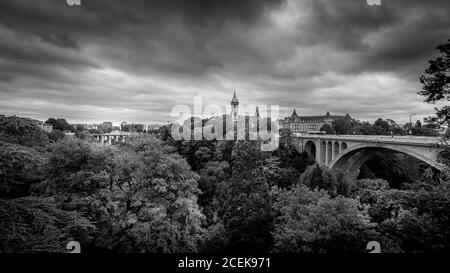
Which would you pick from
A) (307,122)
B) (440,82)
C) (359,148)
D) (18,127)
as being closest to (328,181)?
(359,148)

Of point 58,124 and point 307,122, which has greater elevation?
point 307,122

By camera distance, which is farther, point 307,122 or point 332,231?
point 307,122

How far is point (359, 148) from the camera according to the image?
27016mm

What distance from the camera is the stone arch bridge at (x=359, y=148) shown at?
54.8ft

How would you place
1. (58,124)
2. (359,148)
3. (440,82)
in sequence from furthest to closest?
(58,124) → (359,148) → (440,82)

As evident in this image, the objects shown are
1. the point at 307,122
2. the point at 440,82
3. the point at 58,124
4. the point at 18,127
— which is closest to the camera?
the point at 18,127

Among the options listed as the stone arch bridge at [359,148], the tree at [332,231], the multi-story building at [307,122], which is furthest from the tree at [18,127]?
the multi-story building at [307,122]

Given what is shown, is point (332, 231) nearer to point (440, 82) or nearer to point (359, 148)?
point (440, 82)

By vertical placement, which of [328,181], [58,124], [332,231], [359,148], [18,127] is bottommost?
[328,181]

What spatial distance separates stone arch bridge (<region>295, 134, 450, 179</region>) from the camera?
1672 centimetres
